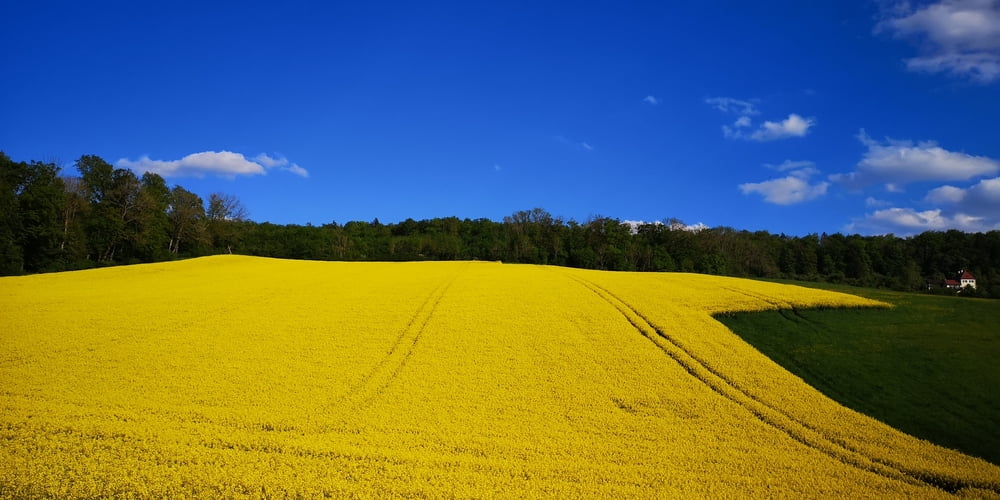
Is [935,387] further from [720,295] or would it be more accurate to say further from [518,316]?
[518,316]

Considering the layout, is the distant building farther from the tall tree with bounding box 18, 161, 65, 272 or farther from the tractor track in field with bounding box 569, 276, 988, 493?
the tall tree with bounding box 18, 161, 65, 272

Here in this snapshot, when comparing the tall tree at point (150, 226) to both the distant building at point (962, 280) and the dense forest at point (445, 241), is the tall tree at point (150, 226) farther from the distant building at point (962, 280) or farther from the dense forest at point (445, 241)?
the distant building at point (962, 280)

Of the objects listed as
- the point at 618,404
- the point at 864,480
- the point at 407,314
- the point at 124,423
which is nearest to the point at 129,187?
the point at 407,314

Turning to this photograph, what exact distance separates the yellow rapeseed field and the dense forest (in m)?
40.2

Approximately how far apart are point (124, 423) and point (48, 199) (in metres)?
56.1

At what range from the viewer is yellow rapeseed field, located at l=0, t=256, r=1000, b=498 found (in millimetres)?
10391

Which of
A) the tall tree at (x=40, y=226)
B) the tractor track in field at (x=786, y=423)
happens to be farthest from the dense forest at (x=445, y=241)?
the tractor track in field at (x=786, y=423)

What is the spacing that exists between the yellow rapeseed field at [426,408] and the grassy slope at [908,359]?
4.83ft

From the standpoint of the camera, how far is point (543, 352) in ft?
60.8

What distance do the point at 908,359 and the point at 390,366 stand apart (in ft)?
60.1

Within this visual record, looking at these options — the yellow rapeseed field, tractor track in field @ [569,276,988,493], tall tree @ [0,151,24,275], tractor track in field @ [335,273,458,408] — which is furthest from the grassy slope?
tall tree @ [0,151,24,275]

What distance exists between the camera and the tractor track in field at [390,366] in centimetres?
1466

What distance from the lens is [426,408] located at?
13.9m

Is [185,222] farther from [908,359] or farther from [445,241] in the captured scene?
[908,359]
